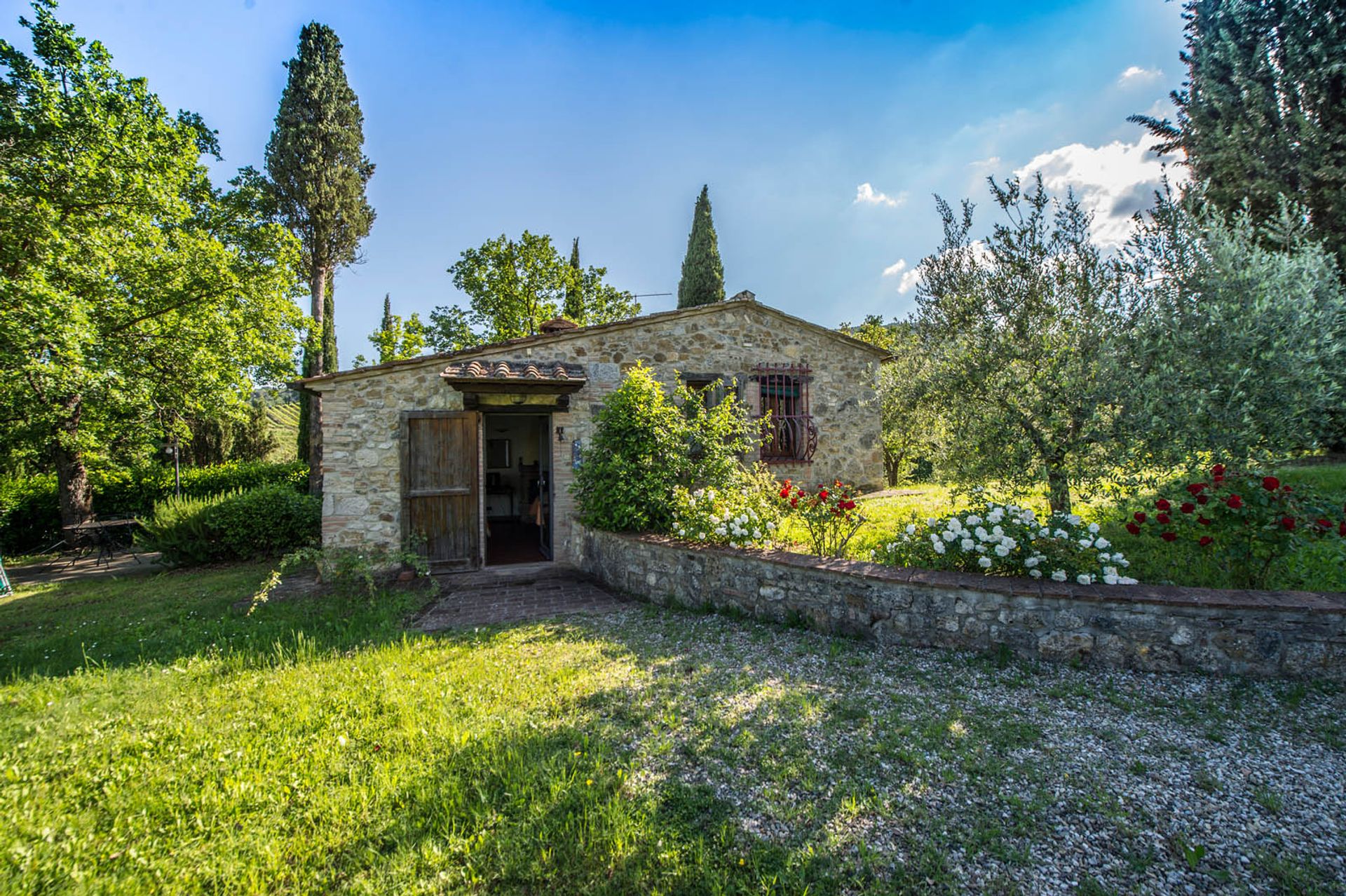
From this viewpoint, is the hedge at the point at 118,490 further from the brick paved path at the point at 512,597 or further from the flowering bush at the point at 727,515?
the flowering bush at the point at 727,515

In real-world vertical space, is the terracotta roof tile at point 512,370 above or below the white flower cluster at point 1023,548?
above

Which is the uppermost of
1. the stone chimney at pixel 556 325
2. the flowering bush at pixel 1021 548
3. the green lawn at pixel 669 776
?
the stone chimney at pixel 556 325

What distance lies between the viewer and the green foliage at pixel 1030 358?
4.60m

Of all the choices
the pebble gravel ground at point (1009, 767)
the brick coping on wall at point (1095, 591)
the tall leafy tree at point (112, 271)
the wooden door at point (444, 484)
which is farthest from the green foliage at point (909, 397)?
the tall leafy tree at point (112, 271)

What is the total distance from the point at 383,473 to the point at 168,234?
8.77 metres

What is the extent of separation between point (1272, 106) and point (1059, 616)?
9371 millimetres

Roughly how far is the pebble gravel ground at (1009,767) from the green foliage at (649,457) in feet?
8.11

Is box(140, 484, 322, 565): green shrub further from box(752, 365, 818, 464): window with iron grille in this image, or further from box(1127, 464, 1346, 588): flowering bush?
box(1127, 464, 1346, 588): flowering bush

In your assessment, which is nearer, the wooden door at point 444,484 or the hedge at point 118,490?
the wooden door at point 444,484

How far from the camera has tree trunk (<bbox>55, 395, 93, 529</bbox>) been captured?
10.1 metres

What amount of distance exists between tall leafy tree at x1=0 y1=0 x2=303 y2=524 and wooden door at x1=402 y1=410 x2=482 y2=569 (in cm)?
542

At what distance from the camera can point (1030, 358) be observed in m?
4.89

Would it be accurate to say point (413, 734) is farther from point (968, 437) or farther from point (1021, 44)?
point (1021, 44)

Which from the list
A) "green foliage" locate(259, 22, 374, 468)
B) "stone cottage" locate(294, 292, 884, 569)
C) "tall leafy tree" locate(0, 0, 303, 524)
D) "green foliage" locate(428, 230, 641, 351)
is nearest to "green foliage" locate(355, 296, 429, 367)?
"green foliage" locate(428, 230, 641, 351)
